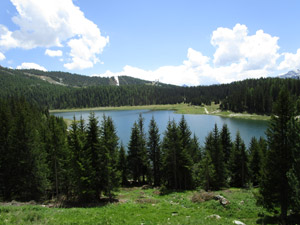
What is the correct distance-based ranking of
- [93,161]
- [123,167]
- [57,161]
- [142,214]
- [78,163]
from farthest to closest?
[123,167]
[57,161]
[93,161]
[78,163]
[142,214]

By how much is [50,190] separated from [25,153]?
9419 mm

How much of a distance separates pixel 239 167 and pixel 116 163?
26316 millimetres

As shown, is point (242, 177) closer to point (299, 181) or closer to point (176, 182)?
point (176, 182)

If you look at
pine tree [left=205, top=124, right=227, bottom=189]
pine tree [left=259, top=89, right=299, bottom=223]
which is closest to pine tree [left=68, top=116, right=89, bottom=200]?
pine tree [left=259, top=89, right=299, bottom=223]

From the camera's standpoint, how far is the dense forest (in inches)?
614

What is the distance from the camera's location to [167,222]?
43.4 feet

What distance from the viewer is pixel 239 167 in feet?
123

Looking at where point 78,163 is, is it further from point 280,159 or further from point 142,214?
point 280,159

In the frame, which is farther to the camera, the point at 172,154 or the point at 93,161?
the point at 172,154

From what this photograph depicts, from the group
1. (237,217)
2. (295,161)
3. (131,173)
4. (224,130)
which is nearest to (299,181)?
(295,161)

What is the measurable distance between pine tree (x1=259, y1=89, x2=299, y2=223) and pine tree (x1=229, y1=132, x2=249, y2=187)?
2193 centimetres

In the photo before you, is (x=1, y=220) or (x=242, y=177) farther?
(x=242, y=177)

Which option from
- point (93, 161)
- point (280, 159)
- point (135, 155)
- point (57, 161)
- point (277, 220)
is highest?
point (280, 159)

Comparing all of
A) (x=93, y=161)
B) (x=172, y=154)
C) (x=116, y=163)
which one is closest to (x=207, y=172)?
(x=172, y=154)
